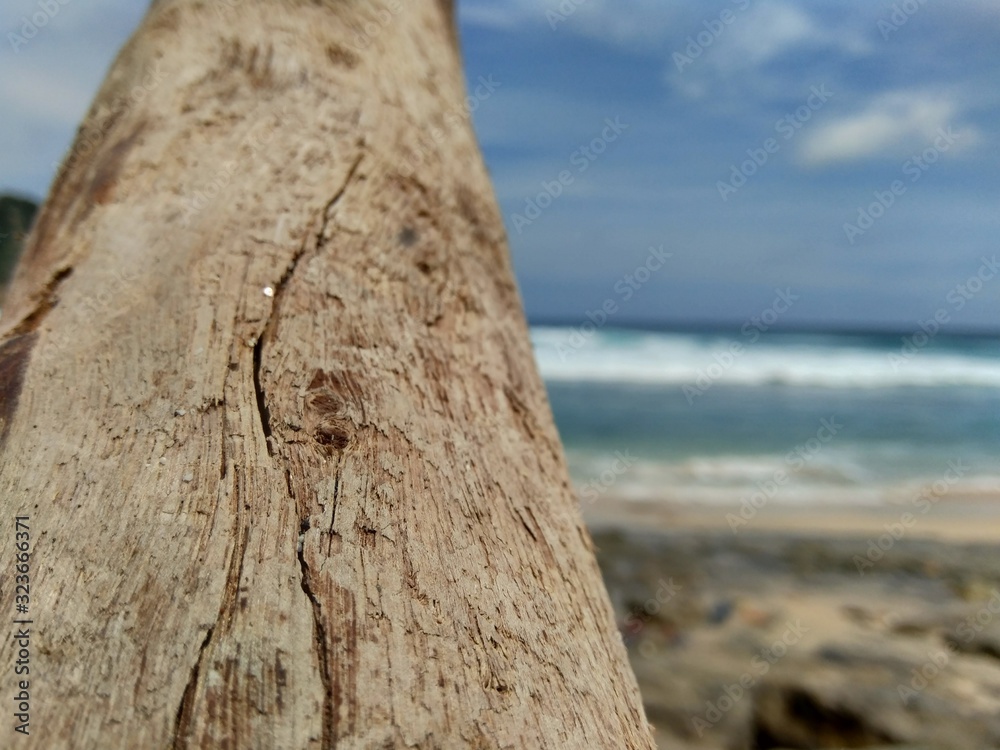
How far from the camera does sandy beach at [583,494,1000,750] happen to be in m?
3.03

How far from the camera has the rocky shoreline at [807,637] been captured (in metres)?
3.01

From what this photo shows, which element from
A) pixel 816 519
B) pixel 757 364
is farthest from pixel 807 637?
pixel 757 364

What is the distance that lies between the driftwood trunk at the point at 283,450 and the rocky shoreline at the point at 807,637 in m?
2.29

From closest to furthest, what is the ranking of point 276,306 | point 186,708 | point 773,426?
1. point 186,708
2. point 276,306
3. point 773,426

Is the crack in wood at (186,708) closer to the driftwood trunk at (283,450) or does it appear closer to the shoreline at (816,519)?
the driftwood trunk at (283,450)

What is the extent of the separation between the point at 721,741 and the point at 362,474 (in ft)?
8.42

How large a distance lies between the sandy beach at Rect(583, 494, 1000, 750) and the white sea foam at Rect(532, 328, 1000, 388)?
11.9 metres

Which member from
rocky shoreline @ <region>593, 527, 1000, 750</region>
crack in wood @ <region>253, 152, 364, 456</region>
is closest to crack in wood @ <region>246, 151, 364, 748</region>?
crack in wood @ <region>253, 152, 364, 456</region>

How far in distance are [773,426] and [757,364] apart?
35.4ft

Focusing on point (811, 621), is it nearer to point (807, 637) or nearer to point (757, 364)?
point (807, 637)

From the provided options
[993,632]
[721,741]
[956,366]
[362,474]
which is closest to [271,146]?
[362,474]

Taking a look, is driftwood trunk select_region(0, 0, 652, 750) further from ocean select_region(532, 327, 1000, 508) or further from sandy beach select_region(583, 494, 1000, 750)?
ocean select_region(532, 327, 1000, 508)

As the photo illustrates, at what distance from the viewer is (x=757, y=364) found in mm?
22234

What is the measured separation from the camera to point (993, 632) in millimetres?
4055
